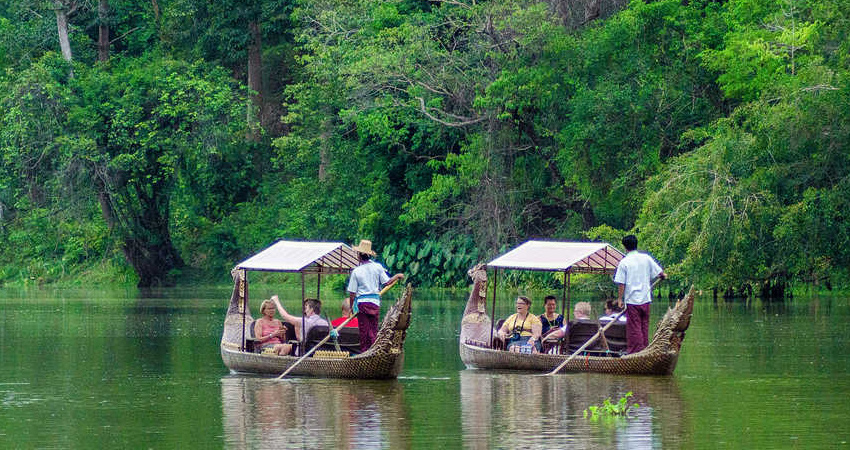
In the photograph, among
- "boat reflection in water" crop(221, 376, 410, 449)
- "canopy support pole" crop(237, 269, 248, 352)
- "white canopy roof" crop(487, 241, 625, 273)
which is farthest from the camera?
"canopy support pole" crop(237, 269, 248, 352)

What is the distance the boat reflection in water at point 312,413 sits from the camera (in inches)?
564

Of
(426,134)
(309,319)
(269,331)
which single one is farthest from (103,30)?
(309,319)

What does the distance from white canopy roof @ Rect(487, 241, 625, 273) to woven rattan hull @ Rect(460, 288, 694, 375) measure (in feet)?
4.13

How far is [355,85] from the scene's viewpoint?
51.8 m

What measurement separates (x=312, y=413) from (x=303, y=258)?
19.1 feet

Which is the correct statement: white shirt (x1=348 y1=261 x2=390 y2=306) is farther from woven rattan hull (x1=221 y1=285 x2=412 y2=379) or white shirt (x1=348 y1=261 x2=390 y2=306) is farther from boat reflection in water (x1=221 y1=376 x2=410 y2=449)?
boat reflection in water (x1=221 y1=376 x2=410 y2=449)

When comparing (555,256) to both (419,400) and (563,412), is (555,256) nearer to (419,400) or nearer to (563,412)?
(419,400)

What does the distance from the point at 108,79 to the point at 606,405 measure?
163 feet

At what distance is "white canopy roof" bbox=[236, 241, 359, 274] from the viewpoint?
72.4 feet

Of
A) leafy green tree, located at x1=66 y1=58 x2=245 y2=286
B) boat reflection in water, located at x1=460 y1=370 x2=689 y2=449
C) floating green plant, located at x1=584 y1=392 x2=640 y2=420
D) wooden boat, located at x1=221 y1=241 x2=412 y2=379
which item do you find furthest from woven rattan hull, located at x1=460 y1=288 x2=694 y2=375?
leafy green tree, located at x1=66 y1=58 x2=245 y2=286

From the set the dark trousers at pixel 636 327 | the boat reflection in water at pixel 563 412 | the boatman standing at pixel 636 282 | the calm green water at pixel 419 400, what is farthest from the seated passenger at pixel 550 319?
the boatman standing at pixel 636 282

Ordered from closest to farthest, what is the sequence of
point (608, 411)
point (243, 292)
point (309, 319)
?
point (608, 411) < point (309, 319) < point (243, 292)

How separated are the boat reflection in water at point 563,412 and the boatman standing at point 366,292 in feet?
4.71

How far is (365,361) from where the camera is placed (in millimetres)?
20656
